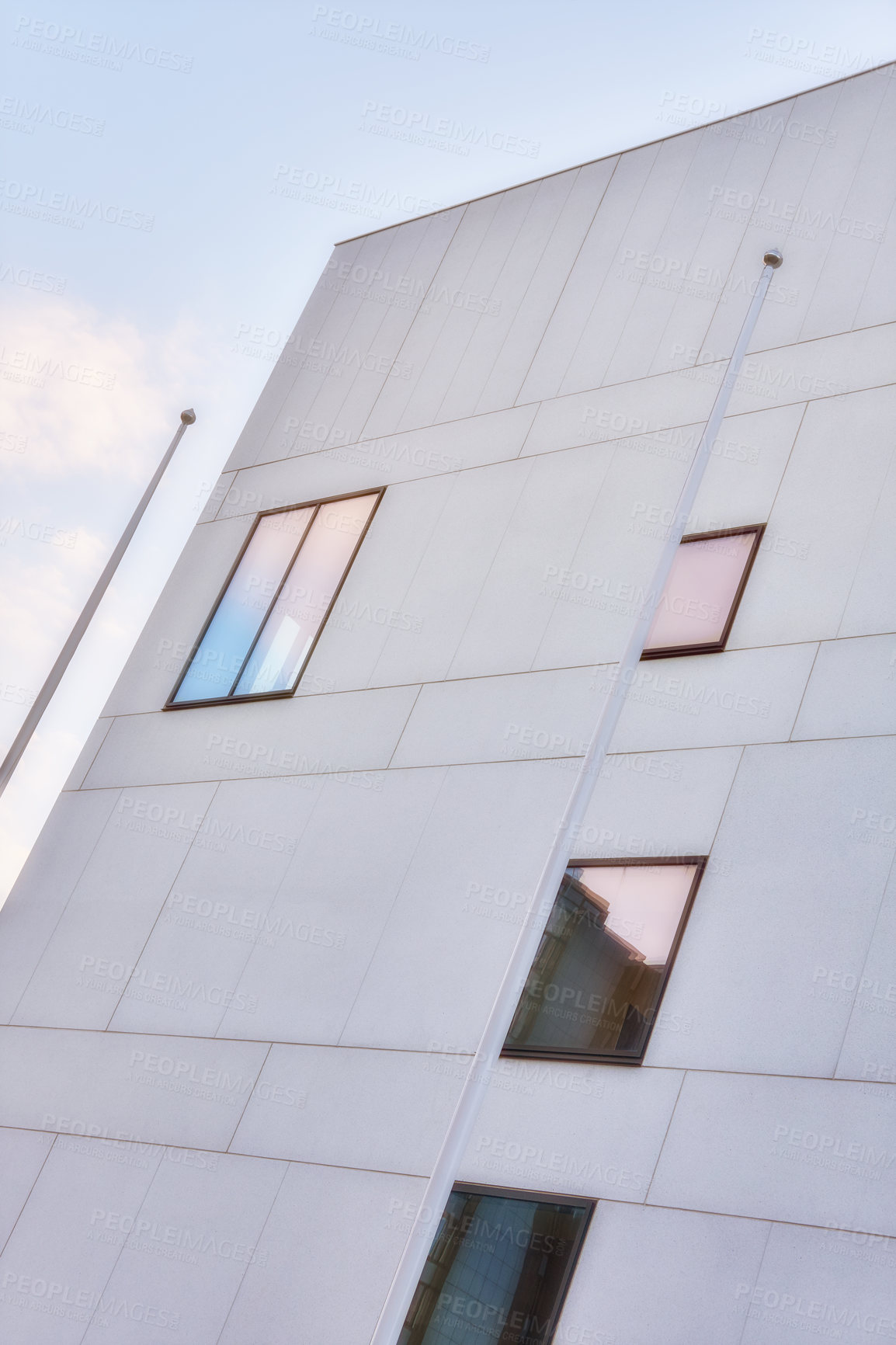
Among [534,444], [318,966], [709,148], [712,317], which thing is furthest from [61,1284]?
[709,148]

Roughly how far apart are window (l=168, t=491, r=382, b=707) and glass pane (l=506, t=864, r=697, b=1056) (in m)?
5.47

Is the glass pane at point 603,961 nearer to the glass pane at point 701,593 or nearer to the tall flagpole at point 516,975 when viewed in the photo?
the tall flagpole at point 516,975

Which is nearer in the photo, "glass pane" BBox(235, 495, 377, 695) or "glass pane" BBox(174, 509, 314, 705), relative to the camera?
"glass pane" BBox(235, 495, 377, 695)

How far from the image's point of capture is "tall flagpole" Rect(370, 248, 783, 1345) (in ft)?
26.1

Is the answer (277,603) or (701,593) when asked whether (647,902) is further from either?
(277,603)

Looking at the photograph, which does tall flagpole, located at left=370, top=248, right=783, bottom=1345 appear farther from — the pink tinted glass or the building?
A: the pink tinted glass

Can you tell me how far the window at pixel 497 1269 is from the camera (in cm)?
973

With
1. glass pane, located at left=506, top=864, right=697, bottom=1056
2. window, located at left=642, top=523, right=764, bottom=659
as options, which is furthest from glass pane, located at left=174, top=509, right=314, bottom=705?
glass pane, located at left=506, top=864, right=697, bottom=1056

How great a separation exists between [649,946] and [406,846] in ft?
10.3

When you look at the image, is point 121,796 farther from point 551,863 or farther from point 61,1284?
point 551,863

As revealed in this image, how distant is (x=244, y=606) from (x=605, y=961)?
8298 millimetres

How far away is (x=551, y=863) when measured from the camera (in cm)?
935

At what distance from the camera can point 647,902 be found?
11.1m

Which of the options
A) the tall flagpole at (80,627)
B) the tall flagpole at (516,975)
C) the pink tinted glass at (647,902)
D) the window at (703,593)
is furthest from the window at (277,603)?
the tall flagpole at (516,975)
